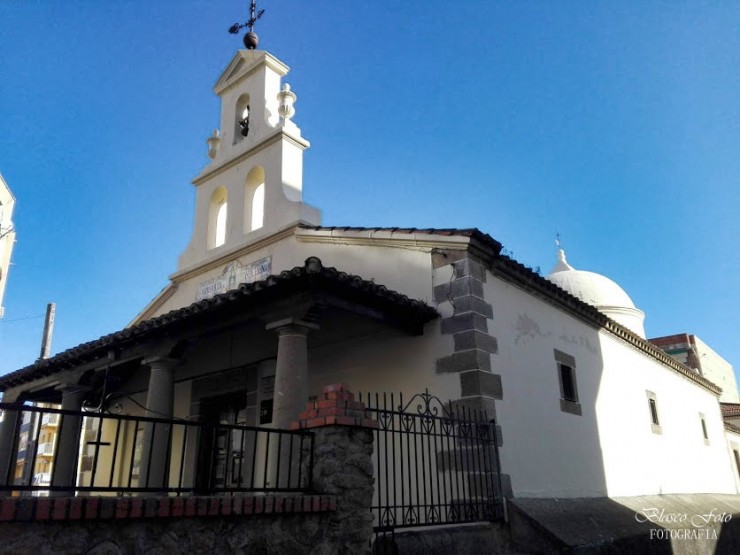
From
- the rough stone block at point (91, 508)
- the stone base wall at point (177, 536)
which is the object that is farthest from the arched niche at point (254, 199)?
the rough stone block at point (91, 508)

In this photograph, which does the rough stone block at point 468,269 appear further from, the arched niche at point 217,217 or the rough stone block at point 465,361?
the arched niche at point 217,217

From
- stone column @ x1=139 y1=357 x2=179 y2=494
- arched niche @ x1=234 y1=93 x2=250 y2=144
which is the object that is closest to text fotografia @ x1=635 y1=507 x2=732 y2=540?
stone column @ x1=139 y1=357 x2=179 y2=494

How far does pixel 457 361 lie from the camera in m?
7.71

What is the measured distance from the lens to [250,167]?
11219mm

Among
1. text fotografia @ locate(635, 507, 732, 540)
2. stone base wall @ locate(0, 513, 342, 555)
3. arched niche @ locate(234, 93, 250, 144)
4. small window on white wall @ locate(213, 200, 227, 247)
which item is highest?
arched niche @ locate(234, 93, 250, 144)

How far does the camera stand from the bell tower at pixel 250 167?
10492mm

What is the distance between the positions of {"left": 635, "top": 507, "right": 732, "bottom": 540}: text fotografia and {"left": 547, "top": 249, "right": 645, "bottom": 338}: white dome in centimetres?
732

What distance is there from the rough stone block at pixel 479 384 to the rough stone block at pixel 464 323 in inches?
22.0

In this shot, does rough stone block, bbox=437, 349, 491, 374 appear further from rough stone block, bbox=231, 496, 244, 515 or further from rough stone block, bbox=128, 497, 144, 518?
rough stone block, bbox=128, 497, 144, 518

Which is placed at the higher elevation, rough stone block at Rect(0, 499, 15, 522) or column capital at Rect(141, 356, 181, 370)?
column capital at Rect(141, 356, 181, 370)

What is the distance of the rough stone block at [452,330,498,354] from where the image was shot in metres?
7.66

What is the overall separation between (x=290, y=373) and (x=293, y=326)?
523 millimetres

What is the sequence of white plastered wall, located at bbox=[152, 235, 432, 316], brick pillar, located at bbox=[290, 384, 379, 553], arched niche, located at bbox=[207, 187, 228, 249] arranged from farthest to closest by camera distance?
arched niche, located at bbox=[207, 187, 228, 249] < white plastered wall, located at bbox=[152, 235, 432, 316] < brick pillar, located at bbox=[290, 384, 379, 553]

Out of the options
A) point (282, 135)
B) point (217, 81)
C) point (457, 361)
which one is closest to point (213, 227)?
point (282, 135)
